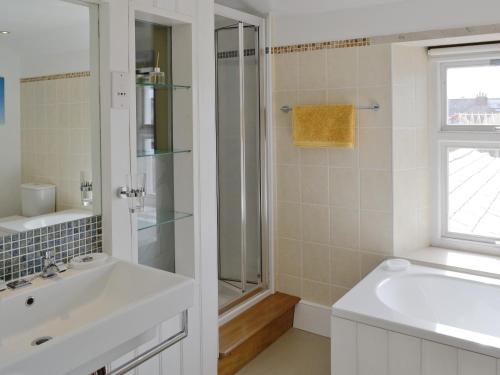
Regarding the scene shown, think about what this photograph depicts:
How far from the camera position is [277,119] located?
3.34m

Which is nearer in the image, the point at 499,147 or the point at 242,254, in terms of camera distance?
the point at 499,147

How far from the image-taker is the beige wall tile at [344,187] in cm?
309

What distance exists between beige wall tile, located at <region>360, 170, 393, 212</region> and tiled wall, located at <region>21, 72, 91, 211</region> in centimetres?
175

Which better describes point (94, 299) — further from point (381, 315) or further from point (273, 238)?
point (273, 238)

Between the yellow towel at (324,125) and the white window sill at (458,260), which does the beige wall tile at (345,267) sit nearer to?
the white window sill at (458,260)

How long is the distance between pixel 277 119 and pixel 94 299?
1913mm

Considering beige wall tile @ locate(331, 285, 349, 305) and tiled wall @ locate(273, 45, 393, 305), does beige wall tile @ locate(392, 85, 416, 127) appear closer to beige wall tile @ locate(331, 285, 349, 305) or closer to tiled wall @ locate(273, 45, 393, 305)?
tiled wall @ locate(273, 45, 393, 305)

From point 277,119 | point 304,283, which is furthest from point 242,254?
point 277,119

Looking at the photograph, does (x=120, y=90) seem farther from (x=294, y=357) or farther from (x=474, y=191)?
(x=474, y=191)

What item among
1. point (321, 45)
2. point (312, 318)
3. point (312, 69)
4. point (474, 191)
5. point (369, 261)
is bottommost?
point (312, 318)

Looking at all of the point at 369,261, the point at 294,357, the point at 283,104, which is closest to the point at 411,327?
the point at 369,261

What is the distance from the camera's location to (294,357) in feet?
9.88

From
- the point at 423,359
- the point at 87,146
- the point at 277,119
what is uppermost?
the point at 277,119

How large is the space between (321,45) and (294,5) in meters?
0.32
